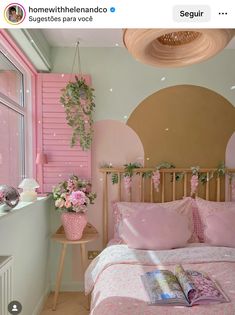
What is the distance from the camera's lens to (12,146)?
99.0 inches

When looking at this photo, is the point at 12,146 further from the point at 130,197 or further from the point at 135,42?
the point at 135,42

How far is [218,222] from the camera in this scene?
2516mm

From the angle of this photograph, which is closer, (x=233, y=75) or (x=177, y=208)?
(x=177, y=208)

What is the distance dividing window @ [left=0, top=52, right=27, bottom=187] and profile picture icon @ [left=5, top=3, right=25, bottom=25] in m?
1.27

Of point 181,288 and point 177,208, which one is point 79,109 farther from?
point 181,288

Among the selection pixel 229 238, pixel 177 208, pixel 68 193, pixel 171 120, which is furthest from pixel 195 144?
pixel 68 193

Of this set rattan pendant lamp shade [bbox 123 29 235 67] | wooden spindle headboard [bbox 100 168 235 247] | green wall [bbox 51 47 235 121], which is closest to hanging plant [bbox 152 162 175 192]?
wooden spindle headboard [bbox 100 168 235 247]

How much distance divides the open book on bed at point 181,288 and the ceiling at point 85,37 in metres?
1.91

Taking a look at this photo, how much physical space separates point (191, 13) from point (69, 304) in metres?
2.46

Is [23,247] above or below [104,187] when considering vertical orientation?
below

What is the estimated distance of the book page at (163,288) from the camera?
149 centimetres

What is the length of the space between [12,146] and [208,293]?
1819 millimetres

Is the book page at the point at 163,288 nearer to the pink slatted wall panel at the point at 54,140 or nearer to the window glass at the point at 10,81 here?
the pink slatted wall panel at the point at 54,140

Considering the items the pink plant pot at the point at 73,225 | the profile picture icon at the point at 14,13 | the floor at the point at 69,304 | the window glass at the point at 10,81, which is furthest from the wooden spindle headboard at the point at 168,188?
the profile picture icon at the point at 14,13
